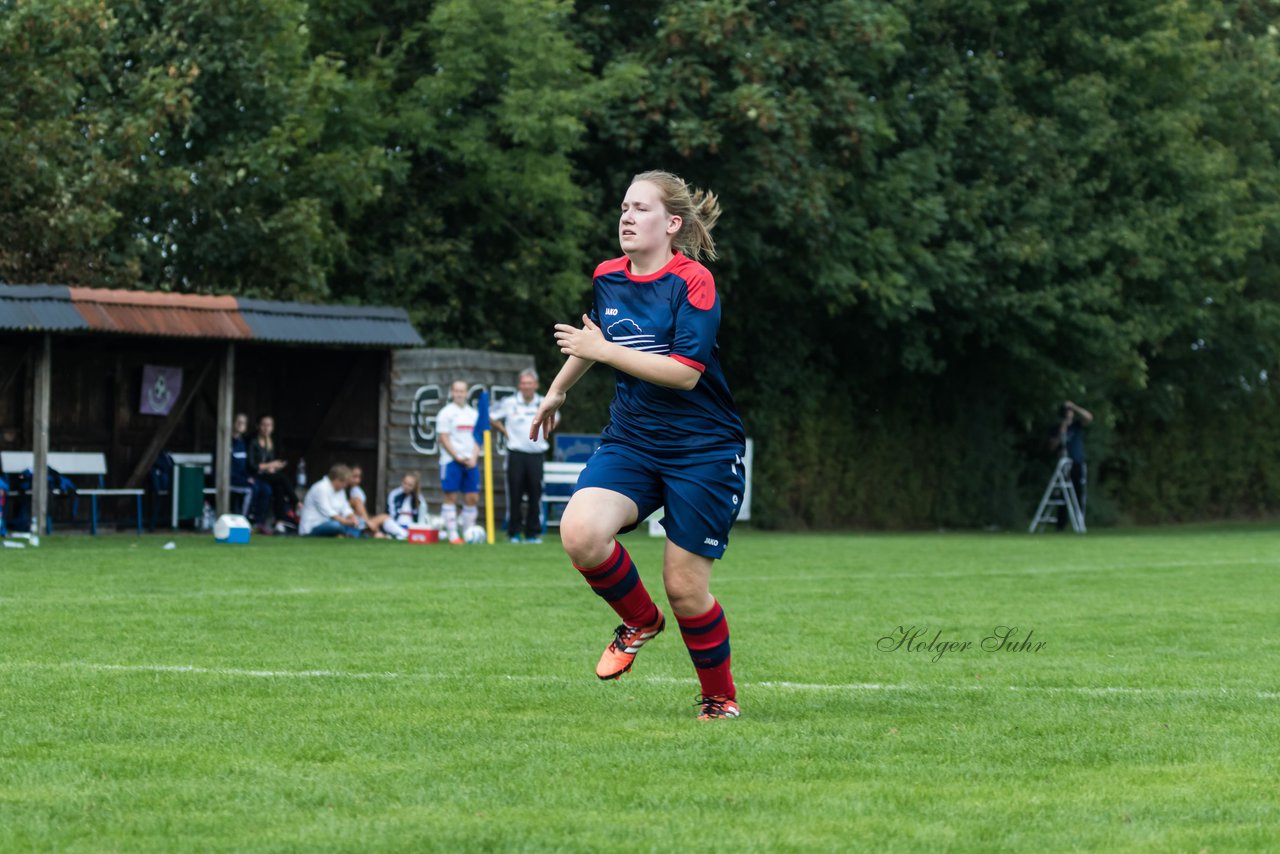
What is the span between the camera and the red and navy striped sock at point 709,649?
712cm

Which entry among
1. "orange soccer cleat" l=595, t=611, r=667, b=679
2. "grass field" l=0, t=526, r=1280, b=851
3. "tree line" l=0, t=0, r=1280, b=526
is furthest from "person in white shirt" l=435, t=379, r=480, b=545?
"orange soccer cleat" l=595, t=611, r=667, b=679

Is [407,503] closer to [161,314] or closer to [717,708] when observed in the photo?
[161,314]

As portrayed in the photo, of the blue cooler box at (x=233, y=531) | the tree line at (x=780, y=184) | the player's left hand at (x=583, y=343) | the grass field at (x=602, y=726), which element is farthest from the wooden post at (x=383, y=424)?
the player's left hand at (x=583, y=343)

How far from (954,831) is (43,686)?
4263 mm

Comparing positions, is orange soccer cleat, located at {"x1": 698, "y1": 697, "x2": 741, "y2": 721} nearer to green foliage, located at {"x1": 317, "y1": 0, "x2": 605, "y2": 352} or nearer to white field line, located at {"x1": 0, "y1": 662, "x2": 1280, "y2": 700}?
white field line, located at {"x1": 0, "y1": 662, "x2": 1280, "y2": 700}

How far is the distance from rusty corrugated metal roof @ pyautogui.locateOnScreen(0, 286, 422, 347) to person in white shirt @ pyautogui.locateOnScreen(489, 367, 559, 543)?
89.7 inches

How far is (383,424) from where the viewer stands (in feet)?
82.5

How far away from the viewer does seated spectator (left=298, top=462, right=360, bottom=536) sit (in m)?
23.2

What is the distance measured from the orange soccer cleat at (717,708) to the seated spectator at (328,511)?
53.7 feet

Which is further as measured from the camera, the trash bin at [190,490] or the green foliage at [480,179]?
the green foliage at [480,179]

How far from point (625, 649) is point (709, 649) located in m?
0.44

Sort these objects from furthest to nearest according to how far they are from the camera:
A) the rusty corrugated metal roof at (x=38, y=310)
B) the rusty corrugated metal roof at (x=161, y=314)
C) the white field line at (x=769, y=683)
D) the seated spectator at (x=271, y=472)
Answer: the seated spectator at (x=271, y=472) < the rusty corrugated metal roof at (x=161, y=314) < the rusty corrugated metal roof at (x=38, y=310) < the white field line at (x=769, y=683)

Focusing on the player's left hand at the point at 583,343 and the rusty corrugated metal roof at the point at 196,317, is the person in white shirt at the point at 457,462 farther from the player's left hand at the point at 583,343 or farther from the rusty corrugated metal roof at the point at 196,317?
the player's left hand at the point at 583,343

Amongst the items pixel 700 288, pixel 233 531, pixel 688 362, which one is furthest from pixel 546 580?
pixel 688 362
